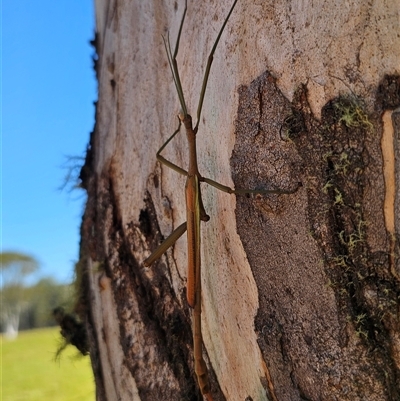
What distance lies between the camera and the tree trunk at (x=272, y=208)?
3.15ft

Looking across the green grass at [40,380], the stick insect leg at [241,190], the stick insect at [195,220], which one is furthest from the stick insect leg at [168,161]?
the green grass at [40,380]

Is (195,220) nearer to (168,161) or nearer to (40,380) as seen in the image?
(168,161)

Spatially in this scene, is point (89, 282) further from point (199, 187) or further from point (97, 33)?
point (97, 33)

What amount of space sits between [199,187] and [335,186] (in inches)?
18.4

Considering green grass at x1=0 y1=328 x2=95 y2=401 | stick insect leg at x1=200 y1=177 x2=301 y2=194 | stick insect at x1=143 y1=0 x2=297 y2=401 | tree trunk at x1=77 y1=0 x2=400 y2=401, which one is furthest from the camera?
green grass at x1=0 y1=328 x2=95 y2=401

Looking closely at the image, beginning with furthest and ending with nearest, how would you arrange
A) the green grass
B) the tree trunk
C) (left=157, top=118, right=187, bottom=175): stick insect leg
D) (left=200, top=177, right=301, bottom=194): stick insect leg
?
1. the green grass
2. (left=157, top=118, right=187, bottom=175): stick insect leg
3. (left=200, top=177, right=301, bottom=194): stick insect leg
4. the tree trunk

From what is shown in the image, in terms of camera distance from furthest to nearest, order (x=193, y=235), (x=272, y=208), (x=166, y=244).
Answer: (x=166, y=244)
(x=193, y=235)
(x=272, y=208)

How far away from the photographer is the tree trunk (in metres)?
0.96

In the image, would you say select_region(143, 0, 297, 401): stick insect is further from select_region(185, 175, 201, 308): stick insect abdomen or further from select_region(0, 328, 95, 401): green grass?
select_region(0, 328, 95, 401): green grass

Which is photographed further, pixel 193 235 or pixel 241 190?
pixel 193 235

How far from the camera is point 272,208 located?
3.62 ft

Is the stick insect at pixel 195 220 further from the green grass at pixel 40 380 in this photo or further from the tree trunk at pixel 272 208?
the green grass at pixel 40 380

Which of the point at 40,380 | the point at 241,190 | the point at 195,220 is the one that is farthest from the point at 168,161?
the point at 40,380

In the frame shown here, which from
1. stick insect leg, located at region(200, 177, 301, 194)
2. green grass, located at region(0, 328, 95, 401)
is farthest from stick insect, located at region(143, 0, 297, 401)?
green grass, located at region(0, 328, 95, 401)
